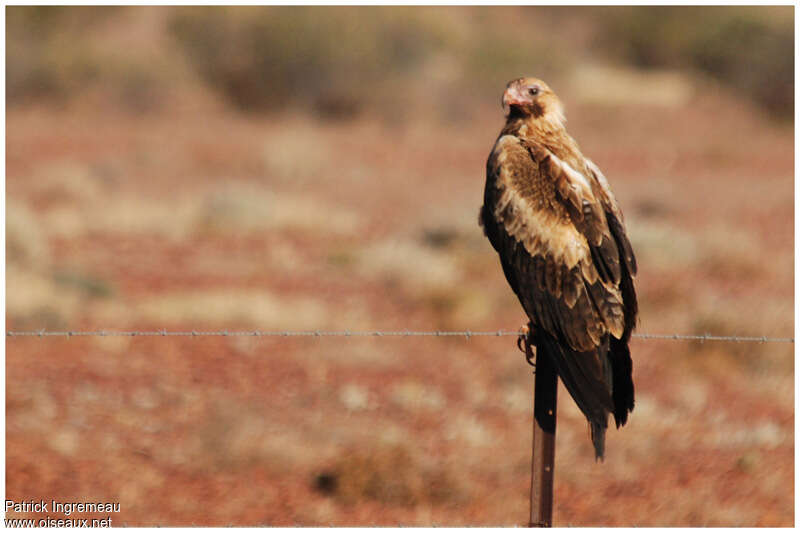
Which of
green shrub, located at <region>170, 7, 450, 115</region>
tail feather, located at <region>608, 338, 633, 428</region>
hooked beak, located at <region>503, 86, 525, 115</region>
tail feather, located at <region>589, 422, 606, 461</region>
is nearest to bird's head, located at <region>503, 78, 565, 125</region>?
hooked beak, located at <region>503, 86, 525, 115</region>

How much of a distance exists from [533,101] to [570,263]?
110 centimetres

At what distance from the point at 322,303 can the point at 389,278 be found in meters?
1.38

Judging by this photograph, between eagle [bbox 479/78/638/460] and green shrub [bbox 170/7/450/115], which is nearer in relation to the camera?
eagle [bbox 479/78/638/460]

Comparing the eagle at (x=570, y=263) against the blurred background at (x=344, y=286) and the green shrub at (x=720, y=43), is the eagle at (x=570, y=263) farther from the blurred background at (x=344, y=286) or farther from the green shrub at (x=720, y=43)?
the green shrub at (x=720, y=43)

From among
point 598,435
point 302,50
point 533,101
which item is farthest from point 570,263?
point 302,50

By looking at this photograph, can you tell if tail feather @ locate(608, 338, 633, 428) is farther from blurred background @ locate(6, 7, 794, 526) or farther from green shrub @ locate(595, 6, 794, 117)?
green shrub @ locate(595, 6, 794, 117)

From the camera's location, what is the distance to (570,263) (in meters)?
4.78

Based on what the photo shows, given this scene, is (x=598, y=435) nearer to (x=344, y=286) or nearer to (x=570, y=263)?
(x=570, y=263)

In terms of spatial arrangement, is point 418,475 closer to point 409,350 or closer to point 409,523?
point 409,523

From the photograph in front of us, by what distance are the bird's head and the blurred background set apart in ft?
8.99

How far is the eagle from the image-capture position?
15.2 feet

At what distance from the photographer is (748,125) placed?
3012 cm

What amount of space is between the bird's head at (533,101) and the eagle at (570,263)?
10.8 inches

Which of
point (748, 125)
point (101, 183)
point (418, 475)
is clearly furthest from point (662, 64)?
point (418, 475)
